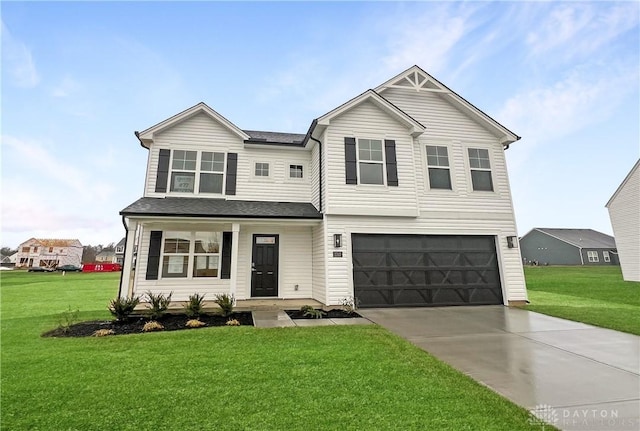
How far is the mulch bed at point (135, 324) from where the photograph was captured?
19.6 feet

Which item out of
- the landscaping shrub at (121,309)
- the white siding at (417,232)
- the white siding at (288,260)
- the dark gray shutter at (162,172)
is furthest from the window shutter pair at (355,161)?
the landscaping shrub at (121,309)

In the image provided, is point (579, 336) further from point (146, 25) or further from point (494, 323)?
point (146, 25)

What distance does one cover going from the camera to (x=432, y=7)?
10109 millimetres

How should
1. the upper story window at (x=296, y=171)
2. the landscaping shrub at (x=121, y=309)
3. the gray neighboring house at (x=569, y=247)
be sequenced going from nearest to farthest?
the landscaping shrub at (x=121, y=309) → the upper story window at (x=296, y=171) → the gray neighboring house at (x=569, y=247)

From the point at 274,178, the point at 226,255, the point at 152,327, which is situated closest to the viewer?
the point at 152,327

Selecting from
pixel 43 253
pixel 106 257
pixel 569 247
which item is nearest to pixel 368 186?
pixel 569 247

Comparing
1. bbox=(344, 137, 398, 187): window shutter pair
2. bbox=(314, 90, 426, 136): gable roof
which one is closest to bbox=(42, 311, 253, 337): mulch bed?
bbox=(344, 137, 398, 187): window shutter pair

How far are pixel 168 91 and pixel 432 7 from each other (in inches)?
502

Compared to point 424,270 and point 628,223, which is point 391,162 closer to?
point 424,270

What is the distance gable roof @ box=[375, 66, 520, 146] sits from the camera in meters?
10.4

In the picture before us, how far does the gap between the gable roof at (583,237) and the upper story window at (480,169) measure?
39.7m

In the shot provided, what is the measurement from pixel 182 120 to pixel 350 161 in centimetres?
639

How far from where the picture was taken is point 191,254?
31.7 feet

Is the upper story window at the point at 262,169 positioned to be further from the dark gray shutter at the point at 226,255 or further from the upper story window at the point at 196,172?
the dark gray shutter at the point at 226,255
